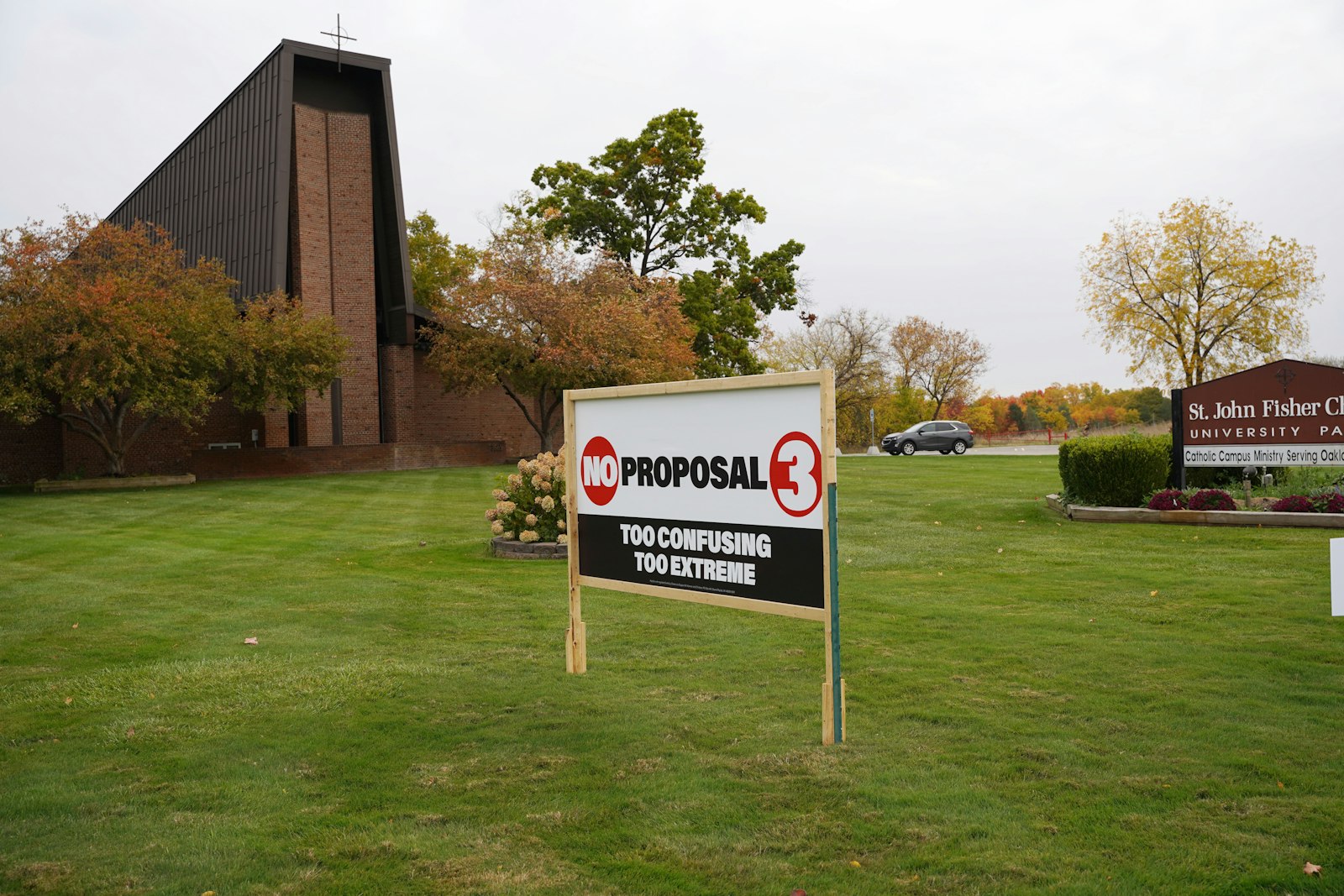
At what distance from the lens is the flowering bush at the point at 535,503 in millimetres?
11594

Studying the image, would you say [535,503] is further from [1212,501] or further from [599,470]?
[1212,501]

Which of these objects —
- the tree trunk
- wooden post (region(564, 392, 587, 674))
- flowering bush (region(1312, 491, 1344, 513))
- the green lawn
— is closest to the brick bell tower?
the tree trunk

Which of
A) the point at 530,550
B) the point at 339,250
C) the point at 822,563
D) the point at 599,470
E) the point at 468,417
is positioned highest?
the point at 339,250

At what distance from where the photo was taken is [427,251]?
192ft

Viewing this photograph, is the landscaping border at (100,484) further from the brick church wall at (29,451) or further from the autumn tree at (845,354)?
the autumn tree at (845,354)

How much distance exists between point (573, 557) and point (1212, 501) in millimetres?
11044

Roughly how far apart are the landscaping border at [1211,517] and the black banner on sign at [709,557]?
10537 millimetres

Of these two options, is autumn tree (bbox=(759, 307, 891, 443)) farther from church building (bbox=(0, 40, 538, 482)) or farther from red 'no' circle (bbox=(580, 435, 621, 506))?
red 'no' circle (bbox=(580, 435, 621, 506))

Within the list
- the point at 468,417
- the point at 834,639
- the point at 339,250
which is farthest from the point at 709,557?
the point at 468,417

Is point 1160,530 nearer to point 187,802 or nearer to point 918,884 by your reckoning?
point 918,884

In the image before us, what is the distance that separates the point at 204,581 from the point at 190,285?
70.8 feet

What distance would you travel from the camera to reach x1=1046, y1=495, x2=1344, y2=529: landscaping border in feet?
43.4

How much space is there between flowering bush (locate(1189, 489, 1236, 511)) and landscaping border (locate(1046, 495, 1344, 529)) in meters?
0.21

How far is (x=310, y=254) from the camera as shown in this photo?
117ft
